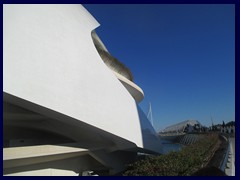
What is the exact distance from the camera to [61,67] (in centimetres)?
631

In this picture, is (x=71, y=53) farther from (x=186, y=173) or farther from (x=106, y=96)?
(x=186, y=173)

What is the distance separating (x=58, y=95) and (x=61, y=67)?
91 cm

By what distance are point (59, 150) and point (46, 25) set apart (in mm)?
4075

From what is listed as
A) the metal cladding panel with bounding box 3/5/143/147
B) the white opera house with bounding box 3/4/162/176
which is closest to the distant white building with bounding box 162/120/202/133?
the white opera house with bounding box 3/4/162/176

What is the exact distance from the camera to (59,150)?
23.5 ft

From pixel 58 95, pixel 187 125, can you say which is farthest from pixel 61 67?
pixel 187 125

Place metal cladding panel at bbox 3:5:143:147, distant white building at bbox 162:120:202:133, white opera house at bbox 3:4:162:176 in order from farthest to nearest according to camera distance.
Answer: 1. distant white building at bbox 162:120:202:133
2. white opera house at bbox 3:4:162:176
3. metal cladding panel at bbox 3:5:143:147

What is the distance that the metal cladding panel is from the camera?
5.31 m

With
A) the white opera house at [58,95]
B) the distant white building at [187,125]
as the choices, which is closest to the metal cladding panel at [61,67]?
the white opera house at [58,95]

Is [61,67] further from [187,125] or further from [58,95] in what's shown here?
[187,125]

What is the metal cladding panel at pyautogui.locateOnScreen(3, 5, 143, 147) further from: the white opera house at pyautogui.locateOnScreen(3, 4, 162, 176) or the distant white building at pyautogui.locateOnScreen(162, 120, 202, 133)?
the distant white building at pyautogui.locateOnScreen(162, 120, 202, 133)

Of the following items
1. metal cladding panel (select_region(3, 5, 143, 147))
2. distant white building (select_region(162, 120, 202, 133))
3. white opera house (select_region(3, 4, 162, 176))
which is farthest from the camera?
distant white building (select_region(162, 120, 202, 133))

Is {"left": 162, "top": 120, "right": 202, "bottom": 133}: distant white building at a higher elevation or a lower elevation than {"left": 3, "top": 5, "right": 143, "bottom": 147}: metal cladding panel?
lower

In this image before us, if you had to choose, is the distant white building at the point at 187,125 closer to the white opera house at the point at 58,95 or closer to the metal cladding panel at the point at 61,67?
the white opera house at the point at 58,95
